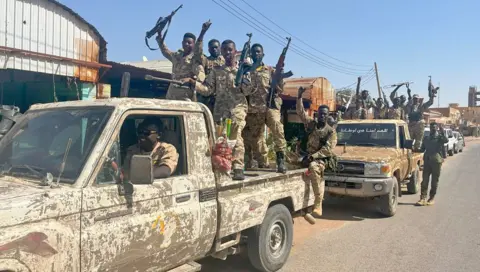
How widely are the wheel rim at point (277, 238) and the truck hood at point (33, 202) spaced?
8.81 ft

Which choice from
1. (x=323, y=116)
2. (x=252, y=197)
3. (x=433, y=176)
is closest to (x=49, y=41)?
(x=323, y=116)

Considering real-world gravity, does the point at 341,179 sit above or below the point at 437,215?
above

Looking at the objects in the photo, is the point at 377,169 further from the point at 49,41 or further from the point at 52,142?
the point at 49,41

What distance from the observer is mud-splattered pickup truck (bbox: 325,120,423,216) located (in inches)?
306

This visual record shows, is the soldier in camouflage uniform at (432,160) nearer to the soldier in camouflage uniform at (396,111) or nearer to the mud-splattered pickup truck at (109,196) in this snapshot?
the soldier in camouflage uniform at (396,111)

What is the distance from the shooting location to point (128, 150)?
3.42 metres

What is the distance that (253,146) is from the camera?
→ 644 centimetres

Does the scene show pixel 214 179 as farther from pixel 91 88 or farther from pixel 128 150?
pixel 91 88

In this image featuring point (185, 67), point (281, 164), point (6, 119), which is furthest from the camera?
point (185, 67)

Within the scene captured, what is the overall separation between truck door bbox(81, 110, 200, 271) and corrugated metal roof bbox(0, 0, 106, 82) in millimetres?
5721

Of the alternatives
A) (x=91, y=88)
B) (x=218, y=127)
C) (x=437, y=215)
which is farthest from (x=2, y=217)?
(x=437, y=215)

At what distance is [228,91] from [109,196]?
3.27 meters

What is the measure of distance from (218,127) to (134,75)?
5769 mm

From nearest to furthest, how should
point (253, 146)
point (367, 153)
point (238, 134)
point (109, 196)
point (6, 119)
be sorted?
point (109, 196) < point (6, 119) < point (238, 134) < point (253, 146) < point (367, 153)
